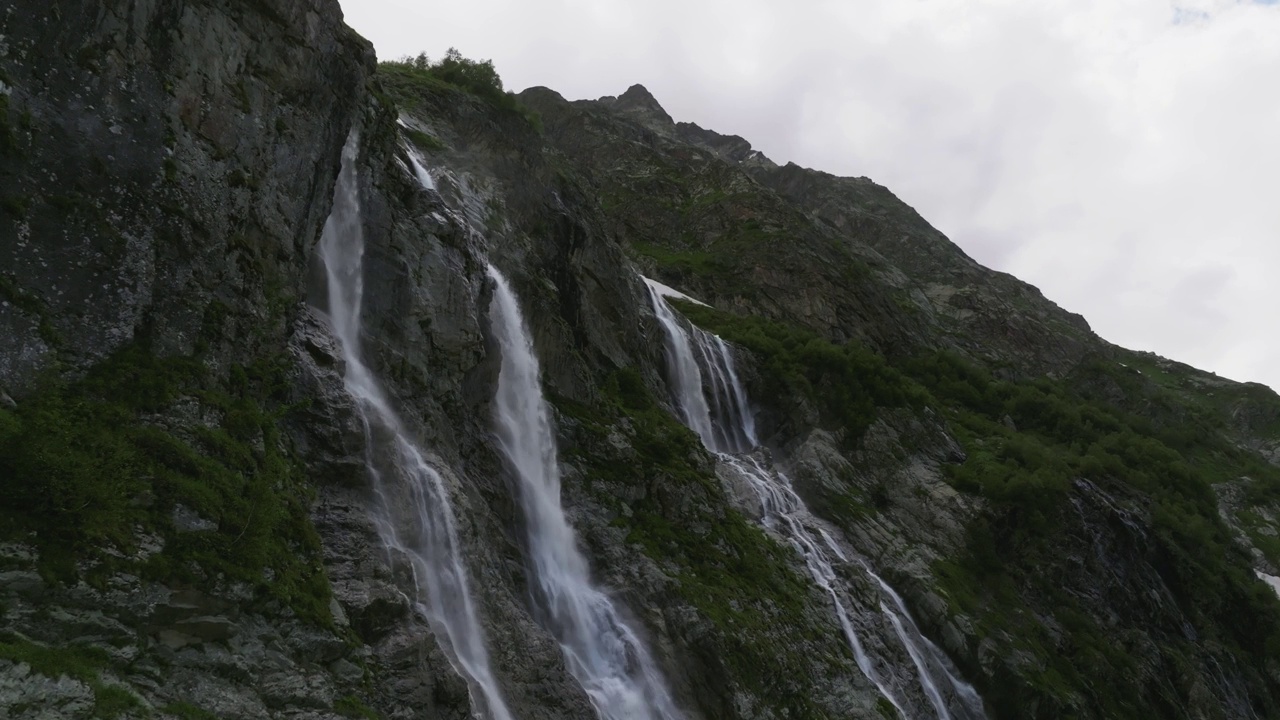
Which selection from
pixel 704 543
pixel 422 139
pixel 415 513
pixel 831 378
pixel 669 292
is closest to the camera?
pixel 415 513

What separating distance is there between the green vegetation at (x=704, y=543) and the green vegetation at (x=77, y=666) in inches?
647

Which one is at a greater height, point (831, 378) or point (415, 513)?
point (831, 378)

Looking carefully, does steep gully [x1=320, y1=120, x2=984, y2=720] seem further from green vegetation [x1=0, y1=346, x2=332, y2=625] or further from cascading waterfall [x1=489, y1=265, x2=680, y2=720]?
green vegetation [x1=0, y1=346, x2=332, y2=625]

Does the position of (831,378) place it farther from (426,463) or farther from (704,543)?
(426,463)

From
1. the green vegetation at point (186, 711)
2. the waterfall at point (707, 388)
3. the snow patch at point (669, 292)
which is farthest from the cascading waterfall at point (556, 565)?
the snow patch at point (669, 292)

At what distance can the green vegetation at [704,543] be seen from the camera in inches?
933

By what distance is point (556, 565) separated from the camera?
913 inches

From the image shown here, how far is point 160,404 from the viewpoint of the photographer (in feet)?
42.7

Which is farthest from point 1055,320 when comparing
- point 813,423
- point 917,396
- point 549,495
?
point 549,495

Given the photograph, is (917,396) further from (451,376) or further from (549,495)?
(451,376)

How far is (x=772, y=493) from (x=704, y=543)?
357 inches

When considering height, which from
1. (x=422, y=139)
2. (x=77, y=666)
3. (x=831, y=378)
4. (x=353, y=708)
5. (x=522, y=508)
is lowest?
(x=353, y=708)

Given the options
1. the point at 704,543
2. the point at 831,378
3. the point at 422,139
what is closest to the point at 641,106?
the point at 831,378

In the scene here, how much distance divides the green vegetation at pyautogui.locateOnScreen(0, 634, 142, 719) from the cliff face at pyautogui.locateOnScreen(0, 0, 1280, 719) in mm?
41
